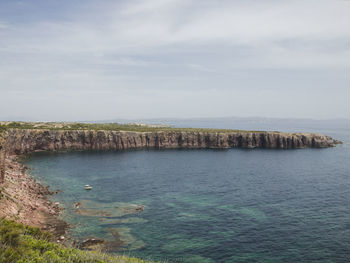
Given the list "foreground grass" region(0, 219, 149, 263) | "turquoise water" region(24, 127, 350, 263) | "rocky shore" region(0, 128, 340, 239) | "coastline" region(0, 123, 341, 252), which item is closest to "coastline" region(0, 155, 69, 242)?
"turquoise water" region(24, 127, 350, 263)

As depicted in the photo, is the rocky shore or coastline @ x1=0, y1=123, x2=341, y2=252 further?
coastline @ x1=0, y1=123, x2=341, y2=252

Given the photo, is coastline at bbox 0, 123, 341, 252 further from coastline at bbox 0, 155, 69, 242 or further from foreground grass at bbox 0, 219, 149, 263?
foreground grass at bbox 0, 219, 149, 263

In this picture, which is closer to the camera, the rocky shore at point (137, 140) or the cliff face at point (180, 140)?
the rocky shore at point (137, 140)

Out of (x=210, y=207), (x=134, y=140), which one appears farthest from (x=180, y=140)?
(x=210, y=207)

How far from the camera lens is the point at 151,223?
55.3 metres

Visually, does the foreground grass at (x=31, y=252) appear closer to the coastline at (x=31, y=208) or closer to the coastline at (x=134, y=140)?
the coastline at (x=31, y=208)

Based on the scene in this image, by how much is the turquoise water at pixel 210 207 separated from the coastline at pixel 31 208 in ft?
10.5

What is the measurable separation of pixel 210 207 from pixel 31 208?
40930 mm

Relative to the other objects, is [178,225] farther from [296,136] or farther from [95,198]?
[296,136]

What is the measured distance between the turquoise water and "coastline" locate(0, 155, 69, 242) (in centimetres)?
320

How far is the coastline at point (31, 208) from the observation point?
49750 millimetres

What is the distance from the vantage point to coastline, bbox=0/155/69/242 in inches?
1959

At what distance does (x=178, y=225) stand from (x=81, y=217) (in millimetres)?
21534

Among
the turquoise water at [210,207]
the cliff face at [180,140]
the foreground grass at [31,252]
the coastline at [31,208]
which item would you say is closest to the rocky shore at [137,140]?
the cliff face at [180,140]
